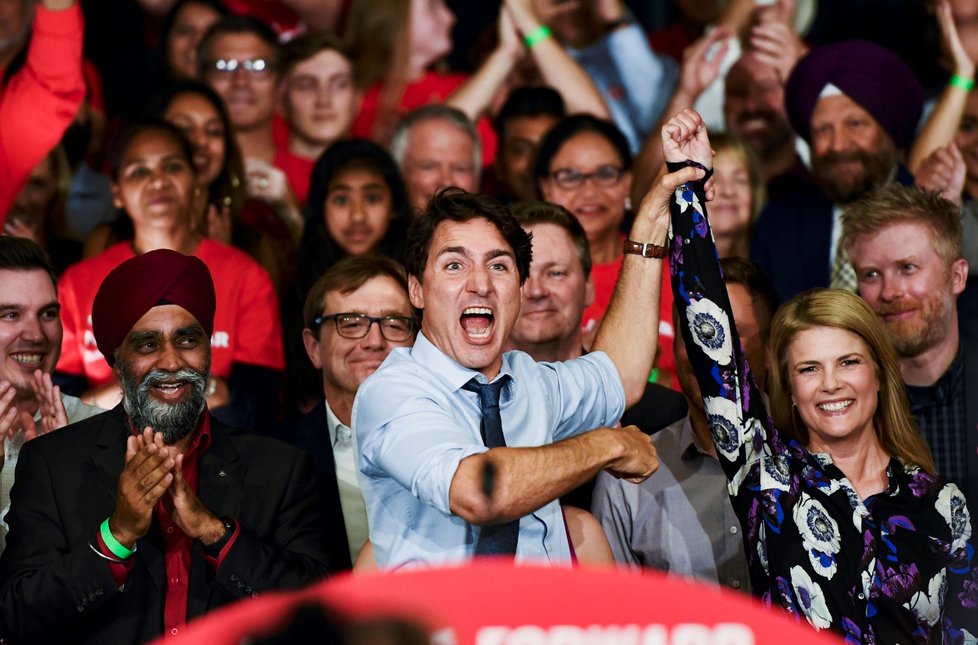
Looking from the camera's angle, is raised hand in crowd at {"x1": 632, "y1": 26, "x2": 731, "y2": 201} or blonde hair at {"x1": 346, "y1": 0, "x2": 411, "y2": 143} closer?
raised hand in crowd at {"x1": 632, "y1": 26, "x2": 731, "y2": 201}

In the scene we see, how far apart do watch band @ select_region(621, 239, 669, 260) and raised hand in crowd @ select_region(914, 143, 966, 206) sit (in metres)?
1.89

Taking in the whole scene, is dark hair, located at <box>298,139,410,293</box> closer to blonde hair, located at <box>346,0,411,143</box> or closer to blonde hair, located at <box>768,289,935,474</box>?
blonde hair, located at <box>346,0,411,143</box>

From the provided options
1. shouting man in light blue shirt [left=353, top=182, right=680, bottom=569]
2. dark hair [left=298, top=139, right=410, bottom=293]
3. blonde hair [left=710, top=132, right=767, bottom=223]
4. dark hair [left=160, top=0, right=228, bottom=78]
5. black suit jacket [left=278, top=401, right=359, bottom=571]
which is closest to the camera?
shouting man in light blue shirt [left=353, top=182, right=680, bottom=569]

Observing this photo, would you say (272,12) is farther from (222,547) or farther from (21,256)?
(222,547)

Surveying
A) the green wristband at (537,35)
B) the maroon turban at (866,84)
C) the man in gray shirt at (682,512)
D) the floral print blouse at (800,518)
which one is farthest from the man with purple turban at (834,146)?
the floral print blouse at (800,518)

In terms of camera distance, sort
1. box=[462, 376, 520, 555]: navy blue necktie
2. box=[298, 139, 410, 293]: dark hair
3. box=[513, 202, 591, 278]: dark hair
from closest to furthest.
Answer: box=[462, 376, 520, 555]: navy blue necktie < box=[513, 202, 591, 278]: dark hair < box=[298, 139, 410, 293]: dark hair

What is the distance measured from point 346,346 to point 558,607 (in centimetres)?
320

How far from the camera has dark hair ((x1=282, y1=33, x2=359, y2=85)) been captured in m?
6.21

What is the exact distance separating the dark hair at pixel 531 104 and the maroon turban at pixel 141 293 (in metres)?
2.57

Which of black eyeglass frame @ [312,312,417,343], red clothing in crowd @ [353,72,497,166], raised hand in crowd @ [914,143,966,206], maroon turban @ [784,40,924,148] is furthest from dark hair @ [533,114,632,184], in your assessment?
black eyeglass frame @ [312,312,417,343]

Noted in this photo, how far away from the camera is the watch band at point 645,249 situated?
3488 millimetres

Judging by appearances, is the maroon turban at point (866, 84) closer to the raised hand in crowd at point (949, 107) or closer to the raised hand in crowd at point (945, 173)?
the raised hand in crowd at point (949, 107)

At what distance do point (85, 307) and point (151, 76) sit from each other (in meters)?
2.06

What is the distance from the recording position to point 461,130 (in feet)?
19.0
